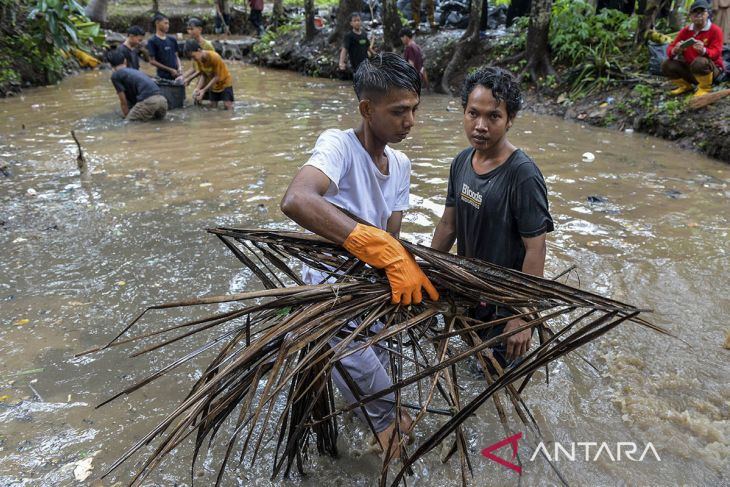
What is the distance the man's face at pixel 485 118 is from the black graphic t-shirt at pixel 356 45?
9.10 meters

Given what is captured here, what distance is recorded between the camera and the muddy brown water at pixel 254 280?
204cm

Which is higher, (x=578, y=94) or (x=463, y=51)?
(x=463, y=51)

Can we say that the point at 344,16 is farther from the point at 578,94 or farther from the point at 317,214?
the point at 317,214

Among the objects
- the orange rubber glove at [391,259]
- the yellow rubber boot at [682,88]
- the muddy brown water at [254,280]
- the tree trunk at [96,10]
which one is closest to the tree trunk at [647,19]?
the yellow rubber boot at [682,88]

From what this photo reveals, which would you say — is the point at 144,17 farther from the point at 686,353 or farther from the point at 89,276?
the point at 686,353

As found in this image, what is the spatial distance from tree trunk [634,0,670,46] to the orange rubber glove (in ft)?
28.4

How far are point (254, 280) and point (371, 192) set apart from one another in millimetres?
1634

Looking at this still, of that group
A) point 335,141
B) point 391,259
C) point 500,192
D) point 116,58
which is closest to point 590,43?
point 116,58

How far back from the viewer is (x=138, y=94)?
25.7ft

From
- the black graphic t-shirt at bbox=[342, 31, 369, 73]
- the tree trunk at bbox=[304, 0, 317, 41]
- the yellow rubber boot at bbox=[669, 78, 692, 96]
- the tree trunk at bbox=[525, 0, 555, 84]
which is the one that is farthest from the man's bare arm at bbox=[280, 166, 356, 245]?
the tree trunk at bbox=[304, 0, 317, 41]

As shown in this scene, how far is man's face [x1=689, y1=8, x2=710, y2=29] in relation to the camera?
6645 millimetres

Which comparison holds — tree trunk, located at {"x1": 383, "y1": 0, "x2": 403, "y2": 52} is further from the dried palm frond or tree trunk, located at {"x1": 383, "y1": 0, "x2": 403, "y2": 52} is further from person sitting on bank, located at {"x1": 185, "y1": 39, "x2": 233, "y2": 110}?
the dried palm frond

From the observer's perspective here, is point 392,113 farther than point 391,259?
Yes

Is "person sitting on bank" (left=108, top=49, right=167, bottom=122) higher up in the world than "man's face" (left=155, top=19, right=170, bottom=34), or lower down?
lower down
